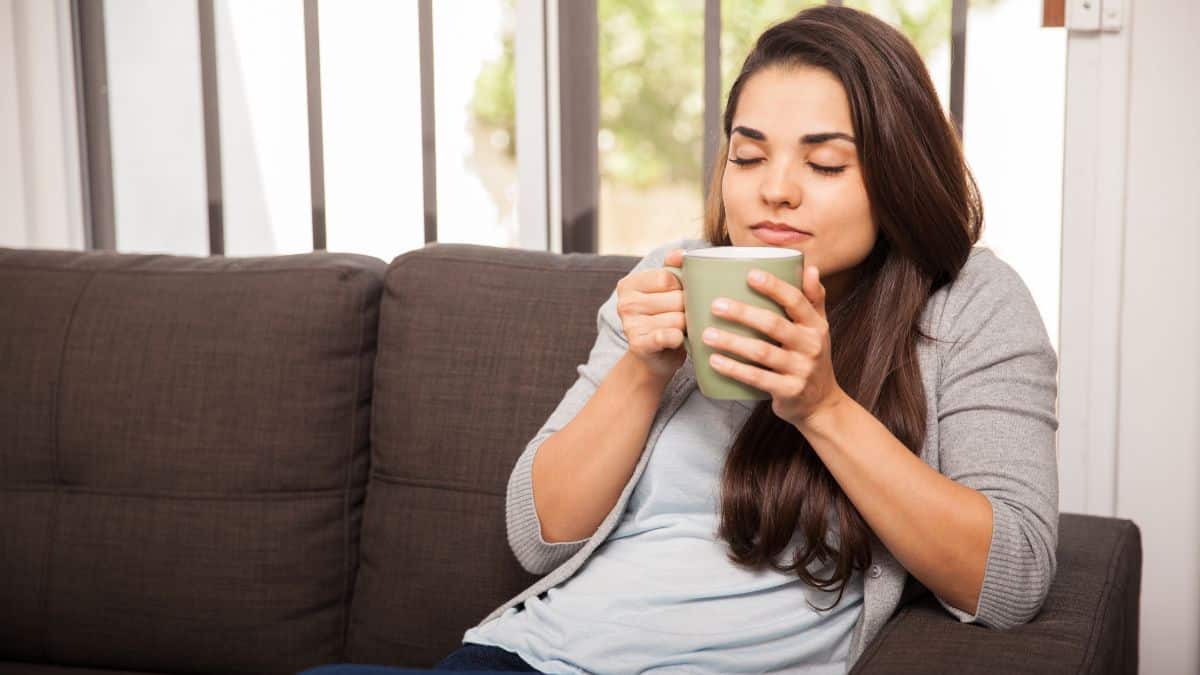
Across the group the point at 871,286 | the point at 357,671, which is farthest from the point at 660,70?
the point at 357,671

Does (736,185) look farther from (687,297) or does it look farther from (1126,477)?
(1126,477)

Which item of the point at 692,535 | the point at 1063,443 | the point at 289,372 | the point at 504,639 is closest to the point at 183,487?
the point at 289,372

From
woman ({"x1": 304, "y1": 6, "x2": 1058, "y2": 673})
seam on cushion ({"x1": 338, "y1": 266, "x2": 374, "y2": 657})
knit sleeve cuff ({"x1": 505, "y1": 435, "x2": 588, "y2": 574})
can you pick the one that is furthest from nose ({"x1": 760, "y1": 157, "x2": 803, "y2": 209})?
seam on cushion ({"x1": 338, "y1": 266, "x2": 374, "y2": 657})

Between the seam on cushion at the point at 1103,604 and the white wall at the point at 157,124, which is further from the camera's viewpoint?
the white wall at the point at 157,124

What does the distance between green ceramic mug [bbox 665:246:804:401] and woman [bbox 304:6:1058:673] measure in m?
0.10

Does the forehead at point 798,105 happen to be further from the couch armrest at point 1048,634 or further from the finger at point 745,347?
the couch armrest at point 1048,634

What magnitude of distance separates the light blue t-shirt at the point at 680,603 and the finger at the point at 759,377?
0.26 meters

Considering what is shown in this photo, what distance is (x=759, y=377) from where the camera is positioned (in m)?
1.00

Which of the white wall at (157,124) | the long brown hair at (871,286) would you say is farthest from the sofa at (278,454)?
the white wall at (157,124)

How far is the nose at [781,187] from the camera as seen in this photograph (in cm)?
119

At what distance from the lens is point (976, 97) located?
1.94 metres

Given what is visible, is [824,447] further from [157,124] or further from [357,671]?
[157,124]

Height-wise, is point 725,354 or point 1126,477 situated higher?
point 725,354

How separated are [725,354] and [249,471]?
88 centimetres
